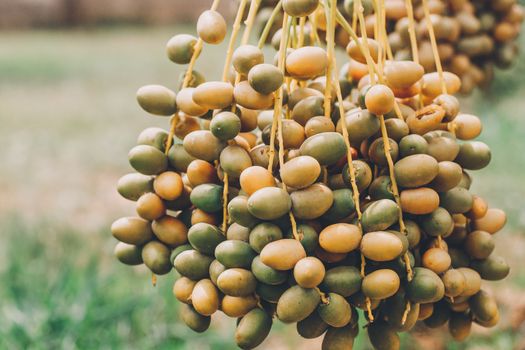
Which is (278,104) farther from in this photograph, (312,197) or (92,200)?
(92,200)

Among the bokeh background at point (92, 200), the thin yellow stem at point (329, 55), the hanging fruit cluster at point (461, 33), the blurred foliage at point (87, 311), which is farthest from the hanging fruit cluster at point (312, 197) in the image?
the blurred foliage at point (87, 311)

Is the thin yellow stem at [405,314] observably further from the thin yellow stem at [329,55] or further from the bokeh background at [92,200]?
the bokeh background at [92,200]

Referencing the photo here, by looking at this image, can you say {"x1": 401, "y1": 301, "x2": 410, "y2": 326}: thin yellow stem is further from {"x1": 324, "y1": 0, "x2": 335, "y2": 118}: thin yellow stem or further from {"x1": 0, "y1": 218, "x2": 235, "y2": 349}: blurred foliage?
{"x1": 0, "y1": 218, "x2": 235, "y2": 349}: blurred foliage

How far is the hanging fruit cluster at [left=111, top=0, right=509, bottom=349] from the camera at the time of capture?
838 millimetres

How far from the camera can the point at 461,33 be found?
136 centimetres

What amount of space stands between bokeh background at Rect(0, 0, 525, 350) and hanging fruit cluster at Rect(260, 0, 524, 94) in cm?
42

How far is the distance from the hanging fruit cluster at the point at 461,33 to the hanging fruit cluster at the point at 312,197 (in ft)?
0.86

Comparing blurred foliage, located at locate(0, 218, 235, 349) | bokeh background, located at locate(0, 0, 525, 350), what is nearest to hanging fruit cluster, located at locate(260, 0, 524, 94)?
bokeh background, located at locate(0, 0, 525, 350)

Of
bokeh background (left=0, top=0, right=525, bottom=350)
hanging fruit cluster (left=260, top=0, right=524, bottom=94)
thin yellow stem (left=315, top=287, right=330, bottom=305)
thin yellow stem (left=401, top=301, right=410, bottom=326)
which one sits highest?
hanging fruit cluster (left=260, top=0, right=524, bottom=94)

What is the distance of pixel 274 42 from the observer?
1083 millimetres

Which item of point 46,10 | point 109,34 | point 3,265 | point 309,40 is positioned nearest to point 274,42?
point 309,40

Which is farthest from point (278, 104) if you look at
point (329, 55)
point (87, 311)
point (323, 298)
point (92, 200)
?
point (92, 200)

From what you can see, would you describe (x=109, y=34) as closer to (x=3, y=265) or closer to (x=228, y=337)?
(x=3, y=265)

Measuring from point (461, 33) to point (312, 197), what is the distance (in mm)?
701
